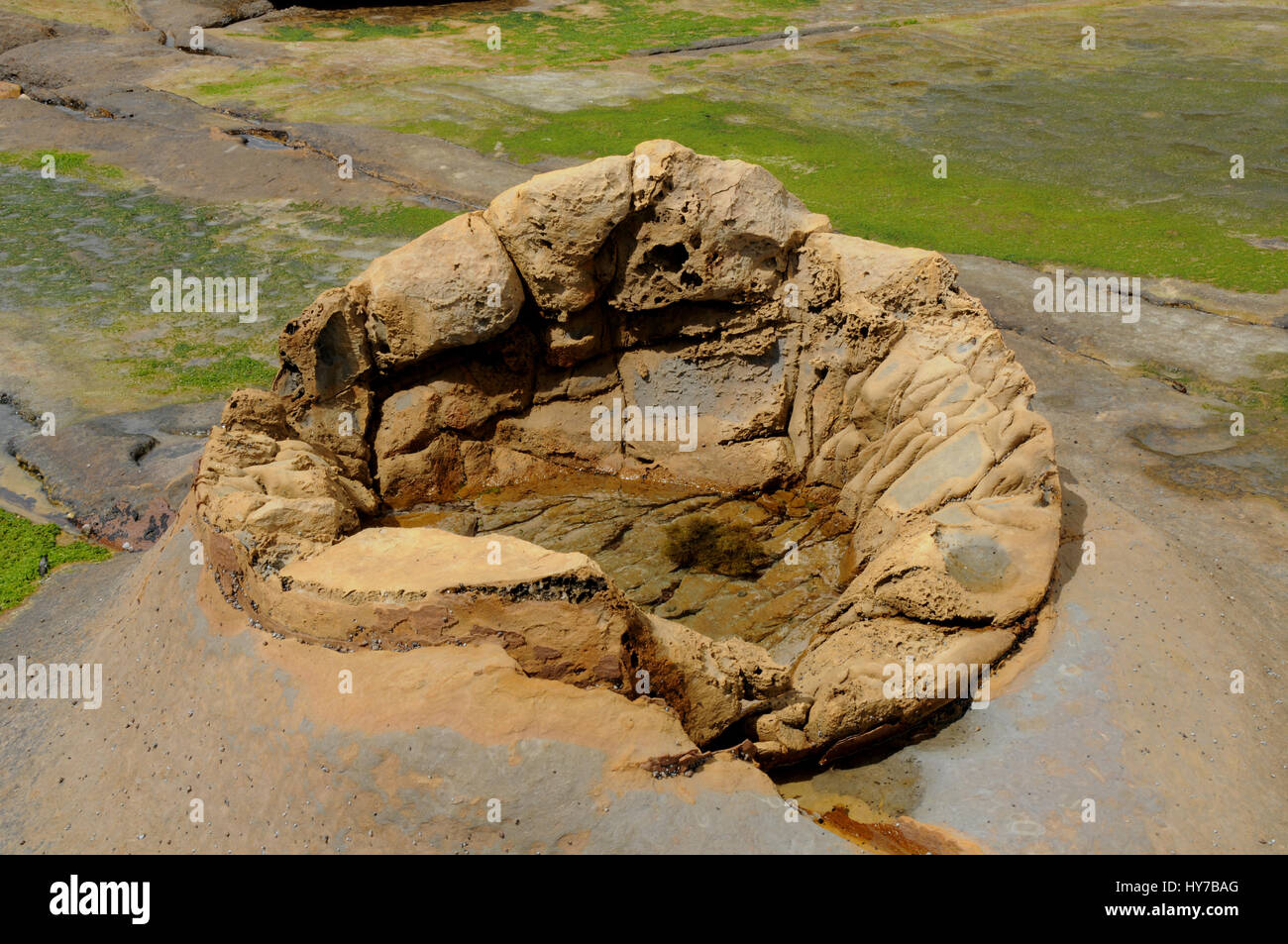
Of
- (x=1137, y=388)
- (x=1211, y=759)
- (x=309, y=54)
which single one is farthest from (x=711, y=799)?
(x=309, y=54)

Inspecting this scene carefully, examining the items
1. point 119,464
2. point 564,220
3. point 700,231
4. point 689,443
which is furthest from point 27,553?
point 700,231

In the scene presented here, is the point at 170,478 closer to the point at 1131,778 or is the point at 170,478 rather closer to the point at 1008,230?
the point at 1131,778

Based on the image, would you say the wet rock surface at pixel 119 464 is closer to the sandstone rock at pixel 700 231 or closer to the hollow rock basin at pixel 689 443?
the hollow rock basin at pixel 689 443

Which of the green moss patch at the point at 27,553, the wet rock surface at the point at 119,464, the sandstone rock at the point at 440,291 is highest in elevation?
the sandstone rock at the point at 440,291

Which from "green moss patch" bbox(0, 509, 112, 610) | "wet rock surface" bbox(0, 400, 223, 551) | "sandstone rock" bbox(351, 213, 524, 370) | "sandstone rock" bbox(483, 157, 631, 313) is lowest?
"green moss patch" bbox(0, 509, 112, 610)

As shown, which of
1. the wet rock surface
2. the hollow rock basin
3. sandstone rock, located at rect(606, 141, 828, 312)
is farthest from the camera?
the wet rock surface

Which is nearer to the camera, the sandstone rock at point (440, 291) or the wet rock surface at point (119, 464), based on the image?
the sandstone rock at point (440, 291)

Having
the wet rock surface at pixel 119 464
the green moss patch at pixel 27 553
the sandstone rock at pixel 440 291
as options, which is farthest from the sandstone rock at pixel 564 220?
the green moss patch at pixel 27 553

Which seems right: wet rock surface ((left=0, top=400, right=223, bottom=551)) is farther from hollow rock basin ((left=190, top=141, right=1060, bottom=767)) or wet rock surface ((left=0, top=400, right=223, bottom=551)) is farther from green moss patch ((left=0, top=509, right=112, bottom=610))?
hollow rock basin ((left=190, top=141, right=1060, bottom=767))

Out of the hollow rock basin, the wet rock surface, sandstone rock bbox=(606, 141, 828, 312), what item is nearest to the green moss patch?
the wet rock surface

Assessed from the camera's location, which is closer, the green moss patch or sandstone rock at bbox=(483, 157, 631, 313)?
sandstone rock at bbox=(483, 157, 631, 313)
